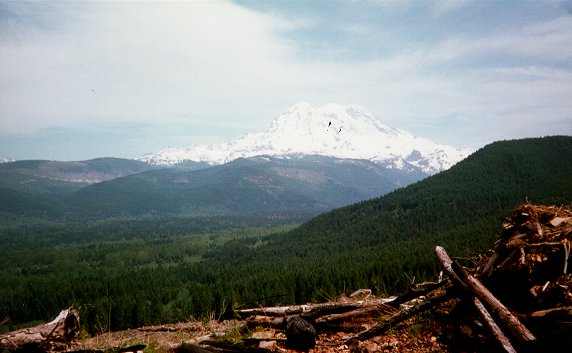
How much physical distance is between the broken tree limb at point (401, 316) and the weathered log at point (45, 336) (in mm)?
7508

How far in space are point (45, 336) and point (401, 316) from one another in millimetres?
9104

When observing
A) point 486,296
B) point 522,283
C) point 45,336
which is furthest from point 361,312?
point 45,336

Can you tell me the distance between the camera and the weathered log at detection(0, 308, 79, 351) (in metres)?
8.24

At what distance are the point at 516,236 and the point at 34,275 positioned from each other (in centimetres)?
21683

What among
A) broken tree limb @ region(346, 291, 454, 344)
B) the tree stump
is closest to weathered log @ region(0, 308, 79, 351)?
the tree stump

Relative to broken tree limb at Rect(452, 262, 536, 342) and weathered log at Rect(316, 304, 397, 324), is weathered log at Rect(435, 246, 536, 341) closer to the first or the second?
broken tree limb at Rect(452, 262, 536, 342)

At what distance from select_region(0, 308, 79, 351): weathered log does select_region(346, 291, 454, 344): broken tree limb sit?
7.51m

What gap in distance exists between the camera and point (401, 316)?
8.39 metres

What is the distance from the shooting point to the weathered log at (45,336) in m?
8.24

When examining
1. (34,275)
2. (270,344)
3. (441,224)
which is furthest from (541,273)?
(34,275)

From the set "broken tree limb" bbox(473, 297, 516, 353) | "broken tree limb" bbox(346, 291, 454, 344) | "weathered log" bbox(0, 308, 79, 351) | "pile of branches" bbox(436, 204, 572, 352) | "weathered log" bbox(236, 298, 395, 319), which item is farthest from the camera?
"weathered log" bbox(236, 298, 395, 319)

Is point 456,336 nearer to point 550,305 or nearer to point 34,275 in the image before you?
point 550,305

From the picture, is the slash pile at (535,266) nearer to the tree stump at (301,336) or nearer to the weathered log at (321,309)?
the weathered log at (321,309)

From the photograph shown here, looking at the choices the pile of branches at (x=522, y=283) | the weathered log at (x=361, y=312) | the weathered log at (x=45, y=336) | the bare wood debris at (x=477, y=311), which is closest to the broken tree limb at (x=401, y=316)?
the bare wood debris at (x=477, y=311)
